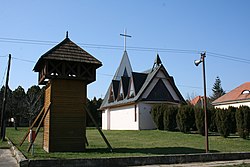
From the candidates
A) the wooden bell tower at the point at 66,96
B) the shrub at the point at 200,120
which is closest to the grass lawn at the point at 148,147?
the wooden bell tower at the point at 66,96

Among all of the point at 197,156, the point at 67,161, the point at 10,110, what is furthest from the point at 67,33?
the point at 10,110

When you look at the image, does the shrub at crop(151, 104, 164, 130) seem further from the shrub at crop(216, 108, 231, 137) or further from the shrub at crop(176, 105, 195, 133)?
the shrub at crop(216, 108, 231, 137)

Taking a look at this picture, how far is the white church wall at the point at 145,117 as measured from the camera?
34.1m

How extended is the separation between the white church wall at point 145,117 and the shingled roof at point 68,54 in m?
18.2

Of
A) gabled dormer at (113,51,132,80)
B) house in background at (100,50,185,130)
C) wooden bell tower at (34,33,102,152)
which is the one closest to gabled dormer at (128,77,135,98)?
house in background at (100,50,185,130)

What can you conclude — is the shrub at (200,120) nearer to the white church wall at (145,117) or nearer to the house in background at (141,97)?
the house in background at (141,97)

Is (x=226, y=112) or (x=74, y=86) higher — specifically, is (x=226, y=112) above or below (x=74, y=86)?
below

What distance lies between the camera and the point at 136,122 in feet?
113

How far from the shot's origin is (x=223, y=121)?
24047mm

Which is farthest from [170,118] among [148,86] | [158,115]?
[148,86]

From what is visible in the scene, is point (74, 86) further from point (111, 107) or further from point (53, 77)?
point (111, 107)

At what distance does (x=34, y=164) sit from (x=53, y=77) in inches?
225

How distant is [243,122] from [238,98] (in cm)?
1829

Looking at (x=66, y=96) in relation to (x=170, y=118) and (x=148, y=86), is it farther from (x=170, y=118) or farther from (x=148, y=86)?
(x=148, y=86)
